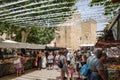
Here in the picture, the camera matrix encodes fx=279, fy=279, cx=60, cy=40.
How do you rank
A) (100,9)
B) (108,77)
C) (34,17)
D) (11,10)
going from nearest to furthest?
(108,77) → (100,9) → (11,10) → (34,17)

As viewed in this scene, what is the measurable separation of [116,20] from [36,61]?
1601 cm

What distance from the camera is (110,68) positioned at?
802 cm

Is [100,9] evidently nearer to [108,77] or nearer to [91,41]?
[108,77]

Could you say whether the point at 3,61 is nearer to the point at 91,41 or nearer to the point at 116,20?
the point at 116,20

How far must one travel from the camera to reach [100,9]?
12.2 metres

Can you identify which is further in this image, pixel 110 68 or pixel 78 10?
pixel 78 10

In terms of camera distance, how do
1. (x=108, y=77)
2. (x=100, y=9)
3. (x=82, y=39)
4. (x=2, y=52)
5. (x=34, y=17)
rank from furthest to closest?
(x=82, y=39), (x=2, y=52), (x=34, y=17), (x=100, y=9), (x=108, y=77)

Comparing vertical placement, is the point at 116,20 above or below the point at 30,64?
above

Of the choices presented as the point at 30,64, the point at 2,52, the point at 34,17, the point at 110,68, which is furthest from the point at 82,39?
the point at 110,68

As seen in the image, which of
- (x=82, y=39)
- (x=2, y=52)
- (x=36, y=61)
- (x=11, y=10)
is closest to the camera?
(x=11, y=10)

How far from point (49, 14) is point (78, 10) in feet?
5.23

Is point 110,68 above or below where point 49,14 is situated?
below

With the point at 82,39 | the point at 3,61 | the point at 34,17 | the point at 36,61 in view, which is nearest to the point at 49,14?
the point at 34,17

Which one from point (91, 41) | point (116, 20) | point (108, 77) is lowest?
point (91, 41)
